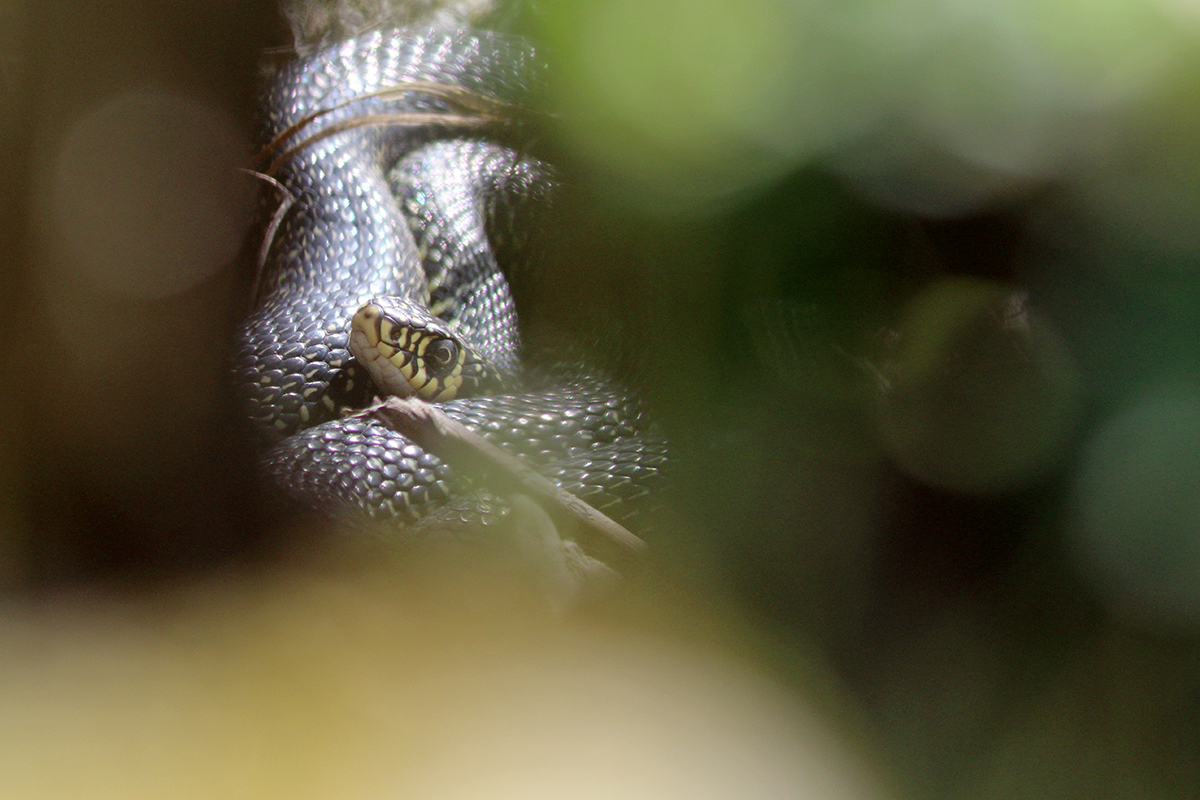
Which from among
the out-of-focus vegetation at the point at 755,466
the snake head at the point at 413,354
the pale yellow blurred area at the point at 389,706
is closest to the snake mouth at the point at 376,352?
the snake head at the point at 413,354

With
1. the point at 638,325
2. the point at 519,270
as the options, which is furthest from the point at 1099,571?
the point at 519,270

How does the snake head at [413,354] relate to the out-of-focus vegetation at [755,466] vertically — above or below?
below

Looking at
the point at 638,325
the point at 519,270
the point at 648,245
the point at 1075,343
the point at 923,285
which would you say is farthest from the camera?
the point at 519,270

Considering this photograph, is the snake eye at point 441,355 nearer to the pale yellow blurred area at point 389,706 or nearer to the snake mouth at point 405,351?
the snake mouth at point 405,351

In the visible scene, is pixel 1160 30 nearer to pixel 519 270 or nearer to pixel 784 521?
pixel 784 521

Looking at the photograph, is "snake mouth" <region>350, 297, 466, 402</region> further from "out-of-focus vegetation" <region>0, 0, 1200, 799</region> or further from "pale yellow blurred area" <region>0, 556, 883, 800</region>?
"pale yellow blurred area" <region>0, 556, 883, 800</region>

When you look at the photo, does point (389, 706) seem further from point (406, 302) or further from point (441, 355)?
point (406, 302)

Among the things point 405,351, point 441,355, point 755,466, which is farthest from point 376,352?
point 755,466
